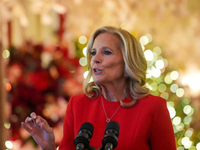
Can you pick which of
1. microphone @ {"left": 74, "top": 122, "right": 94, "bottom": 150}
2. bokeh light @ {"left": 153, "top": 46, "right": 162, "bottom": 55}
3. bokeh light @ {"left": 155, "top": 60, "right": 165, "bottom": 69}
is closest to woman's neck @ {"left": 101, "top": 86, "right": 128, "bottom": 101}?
microphone @ {"left": 74, "top": 122, "right": 94, "bottom": 150}

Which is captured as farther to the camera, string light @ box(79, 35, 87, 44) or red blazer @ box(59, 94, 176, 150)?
string light @ box(79, 35, 87, 44)

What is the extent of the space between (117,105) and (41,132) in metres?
0.44

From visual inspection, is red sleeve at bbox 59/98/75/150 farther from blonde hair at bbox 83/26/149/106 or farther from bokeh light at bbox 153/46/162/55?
bokeh light at bbox 153/46/162/55

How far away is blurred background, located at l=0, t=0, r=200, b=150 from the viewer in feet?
7.58

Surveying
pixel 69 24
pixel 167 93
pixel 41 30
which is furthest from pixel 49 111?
pixel 41 30

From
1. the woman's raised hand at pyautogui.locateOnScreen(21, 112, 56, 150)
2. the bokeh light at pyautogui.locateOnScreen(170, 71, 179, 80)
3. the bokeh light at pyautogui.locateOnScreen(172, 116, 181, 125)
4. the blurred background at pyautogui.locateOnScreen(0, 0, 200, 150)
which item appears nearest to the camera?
the woman's raised hand at pyautogui.locateOnScreen(21, 112, 56, 150)

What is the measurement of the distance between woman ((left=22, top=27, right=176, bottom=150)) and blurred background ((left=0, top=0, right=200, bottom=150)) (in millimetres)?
180

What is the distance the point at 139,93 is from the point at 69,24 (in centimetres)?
306

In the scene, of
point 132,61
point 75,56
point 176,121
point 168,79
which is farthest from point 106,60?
point 168,79

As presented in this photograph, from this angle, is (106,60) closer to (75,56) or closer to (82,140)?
(82,140)

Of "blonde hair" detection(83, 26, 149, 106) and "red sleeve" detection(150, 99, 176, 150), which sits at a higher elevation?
"blonde hair" detection(83, 26, 149, 106)

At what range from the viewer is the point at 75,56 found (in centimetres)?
327

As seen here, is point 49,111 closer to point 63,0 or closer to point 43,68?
point 43,68

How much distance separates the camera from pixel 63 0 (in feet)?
14.0
